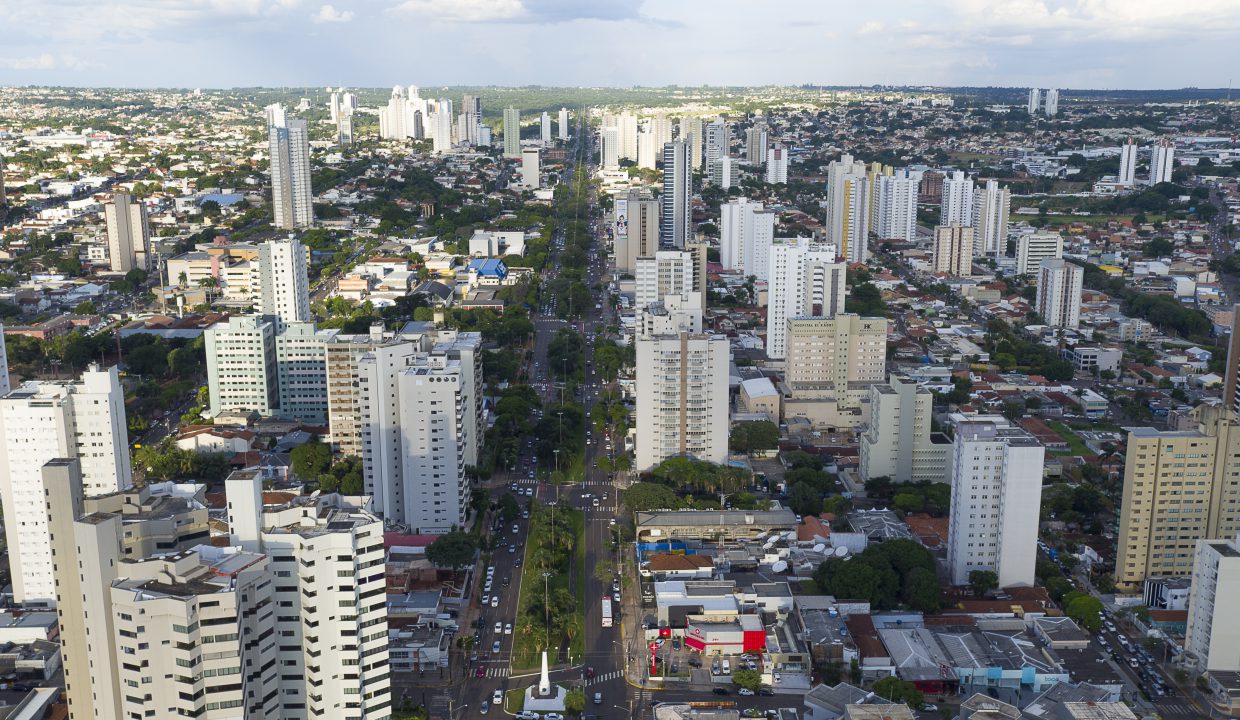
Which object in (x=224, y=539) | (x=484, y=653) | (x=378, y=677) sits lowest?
(x=484, y=653)

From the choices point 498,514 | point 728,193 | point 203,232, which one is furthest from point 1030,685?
point 728,193

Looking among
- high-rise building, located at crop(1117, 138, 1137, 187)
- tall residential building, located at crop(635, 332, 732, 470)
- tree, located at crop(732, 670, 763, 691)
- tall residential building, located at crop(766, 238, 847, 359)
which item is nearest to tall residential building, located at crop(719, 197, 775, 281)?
tall residential building, located at crop(766, 238, 847, 359)

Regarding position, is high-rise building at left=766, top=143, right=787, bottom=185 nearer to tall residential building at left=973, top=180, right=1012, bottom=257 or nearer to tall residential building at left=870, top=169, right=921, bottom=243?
tall residential building at left=870, top=169, right=921, bottom=243

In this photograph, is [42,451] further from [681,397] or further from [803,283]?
[803,283]

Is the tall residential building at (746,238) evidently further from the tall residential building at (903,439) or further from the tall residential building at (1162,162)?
the tall residential building at (1162,162)

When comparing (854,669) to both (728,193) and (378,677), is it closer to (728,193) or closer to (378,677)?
(378,677)

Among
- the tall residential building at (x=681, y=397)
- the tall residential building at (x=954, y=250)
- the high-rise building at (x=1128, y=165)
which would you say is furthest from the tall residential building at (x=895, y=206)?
the tall residential building at (x=681, y=397)
